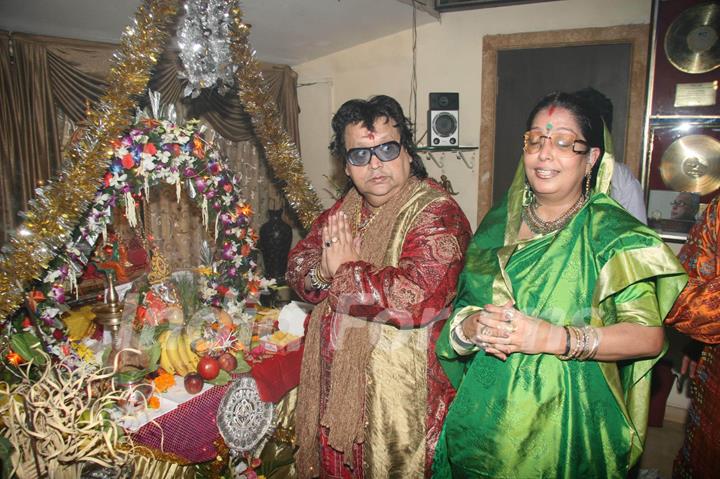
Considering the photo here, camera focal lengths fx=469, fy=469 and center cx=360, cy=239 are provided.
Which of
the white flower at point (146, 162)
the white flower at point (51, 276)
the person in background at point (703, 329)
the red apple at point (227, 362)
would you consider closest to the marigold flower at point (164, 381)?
the red apple at point (227, 362)

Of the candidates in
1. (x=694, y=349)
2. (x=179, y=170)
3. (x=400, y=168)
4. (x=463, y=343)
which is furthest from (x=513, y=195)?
(x=179, y=170)

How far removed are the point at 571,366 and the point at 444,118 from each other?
3655 mm

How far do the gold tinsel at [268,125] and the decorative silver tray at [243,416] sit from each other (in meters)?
1.49

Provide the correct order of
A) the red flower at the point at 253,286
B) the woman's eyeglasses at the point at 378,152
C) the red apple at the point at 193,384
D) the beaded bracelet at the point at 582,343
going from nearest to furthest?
the beaded bracelet at the point at 582,343 → the woman's eyeglasses at the point at 378,152 → the red apple at the point at 193,384 → the red flower at the point at 253,286

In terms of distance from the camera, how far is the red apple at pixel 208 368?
215cm

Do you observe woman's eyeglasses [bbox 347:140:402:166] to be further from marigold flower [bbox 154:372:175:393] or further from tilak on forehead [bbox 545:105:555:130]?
marigold flower [bbox 154:372:175:393]

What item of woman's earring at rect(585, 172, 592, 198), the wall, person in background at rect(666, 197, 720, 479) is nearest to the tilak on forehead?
woman's earring at rect(585, 172, 592, 198)

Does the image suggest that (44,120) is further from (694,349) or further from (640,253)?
(694,349)

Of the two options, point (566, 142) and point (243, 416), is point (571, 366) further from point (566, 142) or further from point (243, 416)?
point (243, 416)

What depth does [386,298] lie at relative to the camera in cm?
158

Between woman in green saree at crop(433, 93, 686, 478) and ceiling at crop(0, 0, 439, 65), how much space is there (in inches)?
108

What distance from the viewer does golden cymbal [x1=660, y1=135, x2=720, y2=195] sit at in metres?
3.52

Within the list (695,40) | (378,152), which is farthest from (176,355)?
(695,40)

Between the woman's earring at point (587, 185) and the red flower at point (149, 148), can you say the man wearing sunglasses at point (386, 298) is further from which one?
the red flower at point (149, 148)
